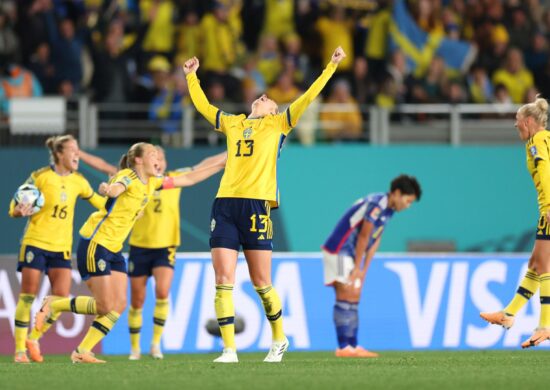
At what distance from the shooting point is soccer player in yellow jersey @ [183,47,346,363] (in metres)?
11.0

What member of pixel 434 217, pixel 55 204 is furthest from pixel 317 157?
pixel 55 204

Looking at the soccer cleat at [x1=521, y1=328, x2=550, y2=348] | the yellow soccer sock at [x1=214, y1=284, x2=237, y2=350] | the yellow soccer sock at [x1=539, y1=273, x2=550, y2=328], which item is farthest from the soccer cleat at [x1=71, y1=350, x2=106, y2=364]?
the yellow soccer sock at [x1=539, y1=273, x2=550, y2=328]

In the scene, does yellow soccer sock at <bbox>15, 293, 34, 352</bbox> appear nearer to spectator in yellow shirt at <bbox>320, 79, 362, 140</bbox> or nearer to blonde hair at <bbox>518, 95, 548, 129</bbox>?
blonde hair at <bbox>518, 95, 548, 129</bbox>

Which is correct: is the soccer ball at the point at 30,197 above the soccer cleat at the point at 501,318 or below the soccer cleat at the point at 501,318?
above

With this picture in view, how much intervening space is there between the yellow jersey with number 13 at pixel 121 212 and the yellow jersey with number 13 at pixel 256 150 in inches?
57.6

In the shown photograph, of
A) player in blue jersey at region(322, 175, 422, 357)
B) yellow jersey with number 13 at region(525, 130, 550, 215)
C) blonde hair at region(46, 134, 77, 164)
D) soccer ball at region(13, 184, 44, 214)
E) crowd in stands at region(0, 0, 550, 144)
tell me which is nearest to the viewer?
yellow jersey with number 13 at region(525, 130, 550, 215)

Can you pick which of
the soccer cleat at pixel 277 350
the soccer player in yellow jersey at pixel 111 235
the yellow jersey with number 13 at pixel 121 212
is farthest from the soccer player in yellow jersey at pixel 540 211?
the yellow jersey with number 13 at pixel 121 212

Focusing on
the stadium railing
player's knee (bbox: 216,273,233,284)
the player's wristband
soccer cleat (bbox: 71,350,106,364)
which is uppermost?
the stadium railing

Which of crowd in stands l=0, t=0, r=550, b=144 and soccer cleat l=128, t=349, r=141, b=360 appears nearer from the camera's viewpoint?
soccer cleat l=128, t=349, r=141, b=360

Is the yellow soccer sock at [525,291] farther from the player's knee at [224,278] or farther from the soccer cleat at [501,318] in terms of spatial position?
the player's knee at [224,278]

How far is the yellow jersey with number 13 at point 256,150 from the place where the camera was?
11086mm

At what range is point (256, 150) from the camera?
11180 mm

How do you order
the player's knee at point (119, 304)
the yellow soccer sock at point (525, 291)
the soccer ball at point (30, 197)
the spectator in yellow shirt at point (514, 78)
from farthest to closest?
1. the spectator in yellow shirt at point (514, 78)
2. the soccer ball at point (30, 197)
3. the player's knee at point (119, 304)
4. the yellow soccer sock at point (525, 291)

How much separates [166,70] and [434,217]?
4.57 meters
